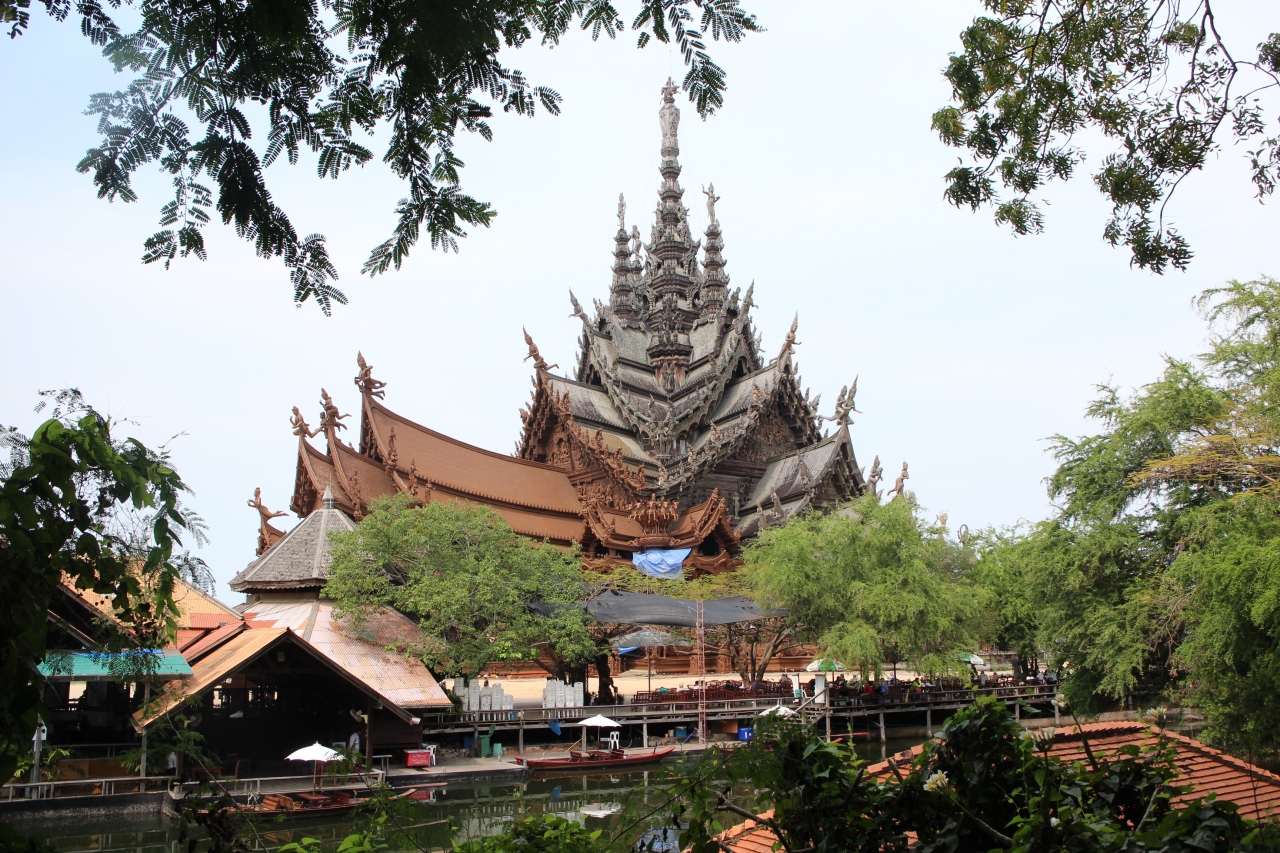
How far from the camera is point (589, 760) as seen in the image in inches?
694

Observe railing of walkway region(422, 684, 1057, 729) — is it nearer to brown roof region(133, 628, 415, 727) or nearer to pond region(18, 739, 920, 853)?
pond region(18, 739, 920, 853)

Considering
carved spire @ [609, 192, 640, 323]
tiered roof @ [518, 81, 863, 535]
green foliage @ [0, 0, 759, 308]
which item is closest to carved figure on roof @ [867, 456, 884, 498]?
tiered roof @ [518, 81, 863, 535]

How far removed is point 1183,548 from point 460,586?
1249 cm

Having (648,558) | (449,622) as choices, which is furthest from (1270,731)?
(648,558)

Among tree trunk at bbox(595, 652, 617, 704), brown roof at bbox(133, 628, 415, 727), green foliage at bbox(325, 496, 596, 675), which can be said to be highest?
green foliage at bbox(325, 496, 596, 675)

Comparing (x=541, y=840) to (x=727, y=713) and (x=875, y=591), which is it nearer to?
(x=727, y=713)

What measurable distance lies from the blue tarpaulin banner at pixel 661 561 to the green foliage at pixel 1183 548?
10022 millimetres

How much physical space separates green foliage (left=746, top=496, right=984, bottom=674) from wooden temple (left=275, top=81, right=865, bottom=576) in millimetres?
6035

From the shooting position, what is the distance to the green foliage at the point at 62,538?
2648 mm

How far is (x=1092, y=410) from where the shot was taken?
63.7 ft

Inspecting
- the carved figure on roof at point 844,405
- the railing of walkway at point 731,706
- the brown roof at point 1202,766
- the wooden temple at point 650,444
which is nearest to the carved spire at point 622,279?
the wooden temple at point 650,444

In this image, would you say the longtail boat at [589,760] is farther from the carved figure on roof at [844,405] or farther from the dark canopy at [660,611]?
the carved figure on roof at [844,405]

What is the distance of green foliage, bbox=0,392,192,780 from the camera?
2.65m

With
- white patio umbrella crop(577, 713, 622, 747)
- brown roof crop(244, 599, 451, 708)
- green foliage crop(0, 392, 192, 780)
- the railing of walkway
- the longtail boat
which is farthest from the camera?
white patio umbrella crop(577, 713, 622, 747)
